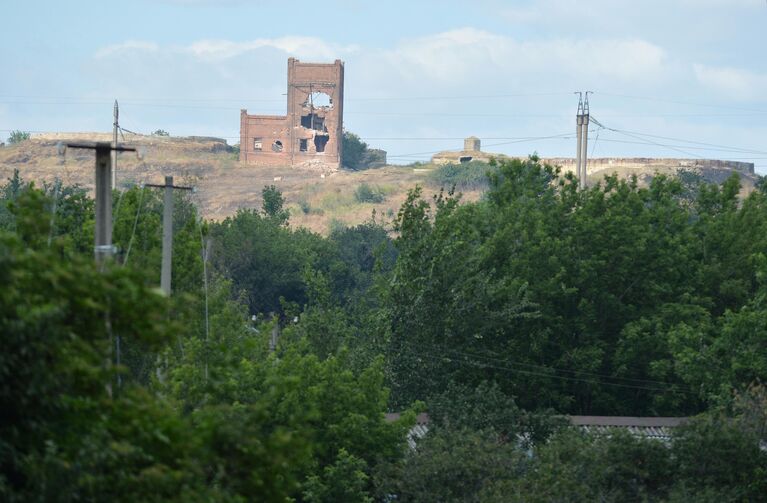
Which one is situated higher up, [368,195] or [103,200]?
[103,200]

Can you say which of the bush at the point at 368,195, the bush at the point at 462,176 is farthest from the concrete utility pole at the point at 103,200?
the bush at the point at 462,176

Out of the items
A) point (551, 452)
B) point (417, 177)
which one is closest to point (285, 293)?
point (551, 452)

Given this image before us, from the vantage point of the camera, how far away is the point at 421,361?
108 ft

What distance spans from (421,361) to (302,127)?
316 feet

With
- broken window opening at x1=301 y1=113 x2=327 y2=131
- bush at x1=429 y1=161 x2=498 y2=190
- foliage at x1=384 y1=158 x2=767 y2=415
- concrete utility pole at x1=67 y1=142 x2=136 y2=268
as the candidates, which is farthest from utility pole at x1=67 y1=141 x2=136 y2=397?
broken window opening at x1=301 y1=113 x2=327 y2=131

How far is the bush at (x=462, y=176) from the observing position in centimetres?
11869

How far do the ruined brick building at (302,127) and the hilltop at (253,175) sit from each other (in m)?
1.98

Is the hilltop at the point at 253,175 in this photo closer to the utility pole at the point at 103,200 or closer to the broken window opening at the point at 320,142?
the broken window opening at the point at 320,142

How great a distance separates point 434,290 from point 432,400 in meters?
8.79

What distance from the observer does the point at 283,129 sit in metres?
127

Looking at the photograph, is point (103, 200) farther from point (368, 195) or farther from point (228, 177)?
point (228, 177)

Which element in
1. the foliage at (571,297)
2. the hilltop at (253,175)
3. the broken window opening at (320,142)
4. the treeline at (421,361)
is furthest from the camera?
the broken window opening at (320,142)

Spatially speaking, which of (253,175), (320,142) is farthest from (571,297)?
(320,142)

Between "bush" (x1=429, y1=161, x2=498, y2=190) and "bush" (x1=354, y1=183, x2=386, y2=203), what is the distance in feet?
18.9
